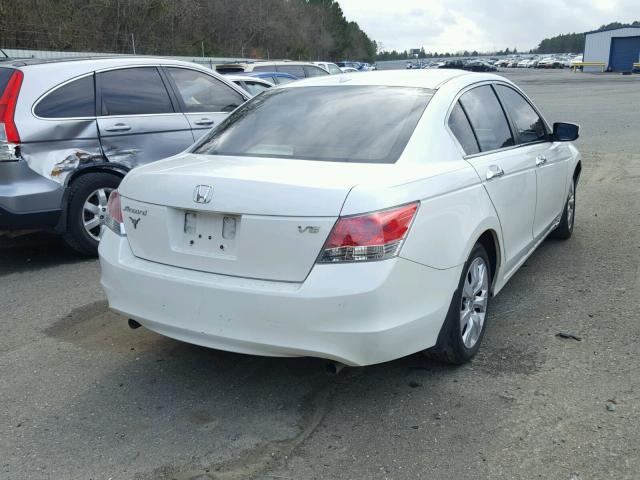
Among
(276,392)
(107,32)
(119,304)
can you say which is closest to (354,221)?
(276,392)

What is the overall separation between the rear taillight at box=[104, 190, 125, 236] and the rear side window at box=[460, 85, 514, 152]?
2.16 m

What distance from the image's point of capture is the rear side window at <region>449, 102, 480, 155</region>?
12.9ft

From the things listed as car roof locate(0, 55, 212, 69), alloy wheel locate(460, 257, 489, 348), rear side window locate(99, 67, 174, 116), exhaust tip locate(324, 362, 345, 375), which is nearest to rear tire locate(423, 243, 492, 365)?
alloy wheel locate(460, 257, 489, 348)

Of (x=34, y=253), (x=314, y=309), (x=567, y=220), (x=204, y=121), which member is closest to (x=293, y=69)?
(x=204, y=121)

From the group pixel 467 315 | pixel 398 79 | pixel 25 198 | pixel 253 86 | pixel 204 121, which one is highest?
pixel 398 79

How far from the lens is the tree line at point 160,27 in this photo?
83.9 ft

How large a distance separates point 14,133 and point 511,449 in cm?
457

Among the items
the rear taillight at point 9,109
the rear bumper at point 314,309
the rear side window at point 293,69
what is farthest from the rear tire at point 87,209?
the rear side window at point 293,69

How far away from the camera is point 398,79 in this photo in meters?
4.29

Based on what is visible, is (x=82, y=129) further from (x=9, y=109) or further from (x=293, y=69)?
(x=293, y=69)

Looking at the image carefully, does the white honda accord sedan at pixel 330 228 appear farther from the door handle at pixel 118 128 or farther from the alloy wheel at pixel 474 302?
the door handle at pixel 118 128

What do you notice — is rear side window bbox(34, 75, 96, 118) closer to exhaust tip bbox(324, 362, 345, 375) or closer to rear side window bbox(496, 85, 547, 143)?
rear side window bbox(496, 85, 547, 143)

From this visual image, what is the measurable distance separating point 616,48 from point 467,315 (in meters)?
81.0

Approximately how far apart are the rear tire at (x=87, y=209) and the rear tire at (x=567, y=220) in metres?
4.23
